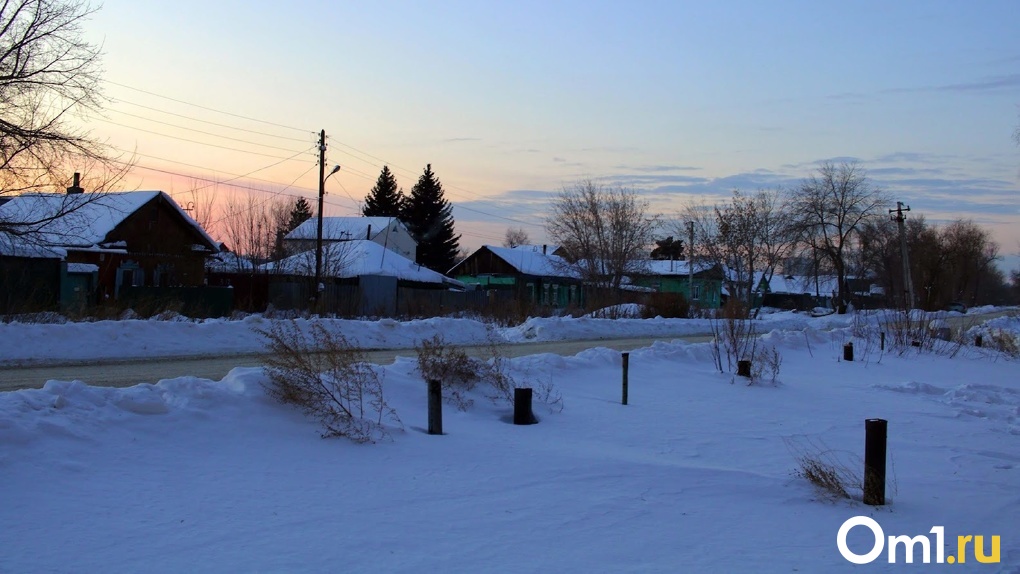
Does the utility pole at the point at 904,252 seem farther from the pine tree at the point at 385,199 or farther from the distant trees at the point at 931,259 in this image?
the pine tree at the point at 385,199

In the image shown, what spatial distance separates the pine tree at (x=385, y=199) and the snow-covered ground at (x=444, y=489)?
7088cm

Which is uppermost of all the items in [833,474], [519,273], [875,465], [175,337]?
[519,273]

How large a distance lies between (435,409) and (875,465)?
440 centimetres

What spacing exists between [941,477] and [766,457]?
1.82 metres

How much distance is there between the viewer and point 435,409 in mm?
9156

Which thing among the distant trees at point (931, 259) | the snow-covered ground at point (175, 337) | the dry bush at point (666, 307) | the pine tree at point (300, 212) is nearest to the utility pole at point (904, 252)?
the distant trees at point (931, 259)

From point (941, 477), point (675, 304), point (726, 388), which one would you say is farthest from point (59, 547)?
point (675, 304)

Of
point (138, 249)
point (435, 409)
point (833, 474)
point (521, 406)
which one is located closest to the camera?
point (833, 474)

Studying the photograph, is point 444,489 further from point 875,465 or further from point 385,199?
point 385,199

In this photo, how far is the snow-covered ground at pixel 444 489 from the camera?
5.72 m

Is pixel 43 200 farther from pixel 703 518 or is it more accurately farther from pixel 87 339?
pixel 703 518

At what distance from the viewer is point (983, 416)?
13.9 meters

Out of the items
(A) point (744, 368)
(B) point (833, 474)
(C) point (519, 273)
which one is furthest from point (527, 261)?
(B) point (833, 474)

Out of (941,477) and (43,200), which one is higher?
(43,200)
